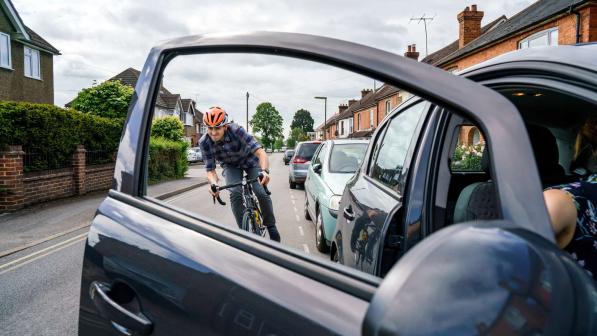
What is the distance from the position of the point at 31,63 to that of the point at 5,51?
2926 mm

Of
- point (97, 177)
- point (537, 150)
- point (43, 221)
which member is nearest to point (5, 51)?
point (97, 177)

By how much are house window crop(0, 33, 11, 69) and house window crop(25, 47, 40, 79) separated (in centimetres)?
199

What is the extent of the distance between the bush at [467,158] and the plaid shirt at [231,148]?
257 cm

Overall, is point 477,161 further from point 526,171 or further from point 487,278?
point 487,278

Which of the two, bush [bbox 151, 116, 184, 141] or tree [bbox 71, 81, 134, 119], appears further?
tree [bbox 71, 81, 134, 119]

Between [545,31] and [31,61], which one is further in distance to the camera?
[31,61]

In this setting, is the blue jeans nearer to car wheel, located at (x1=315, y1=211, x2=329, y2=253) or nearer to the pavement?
the pavement

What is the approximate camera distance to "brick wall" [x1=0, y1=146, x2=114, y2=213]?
10.3 m

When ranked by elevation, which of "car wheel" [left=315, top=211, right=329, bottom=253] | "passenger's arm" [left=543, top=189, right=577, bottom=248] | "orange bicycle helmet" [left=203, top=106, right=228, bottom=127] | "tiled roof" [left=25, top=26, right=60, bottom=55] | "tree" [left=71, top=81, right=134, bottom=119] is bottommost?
"car wheel" [left=315, top=211, right=329, bottom=253]

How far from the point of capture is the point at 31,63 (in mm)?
27078

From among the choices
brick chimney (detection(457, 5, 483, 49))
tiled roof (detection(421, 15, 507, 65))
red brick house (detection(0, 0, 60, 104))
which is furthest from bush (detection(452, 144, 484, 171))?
brick chimney (detection(457, 5, 483, 49))

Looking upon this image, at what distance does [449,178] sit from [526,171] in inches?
60.2

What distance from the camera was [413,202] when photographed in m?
2.12

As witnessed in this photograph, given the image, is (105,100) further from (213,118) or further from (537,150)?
(537,150)
